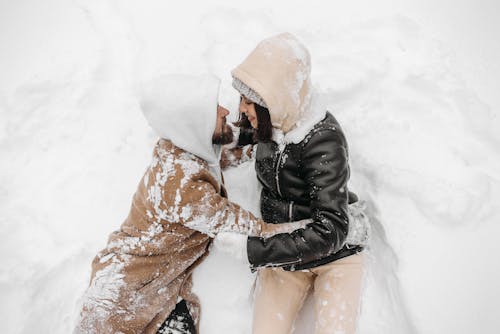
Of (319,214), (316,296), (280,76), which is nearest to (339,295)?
(316,296)

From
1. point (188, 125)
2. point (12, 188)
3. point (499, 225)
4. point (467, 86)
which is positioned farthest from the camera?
point (12, 188)

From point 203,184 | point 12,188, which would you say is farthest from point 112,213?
point 203,184

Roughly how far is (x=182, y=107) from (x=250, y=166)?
1039 mm

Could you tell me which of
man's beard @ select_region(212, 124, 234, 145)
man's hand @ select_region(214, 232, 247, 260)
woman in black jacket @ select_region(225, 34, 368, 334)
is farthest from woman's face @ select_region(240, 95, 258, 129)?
man's hand @ select_region(214, 232, 247, 260)

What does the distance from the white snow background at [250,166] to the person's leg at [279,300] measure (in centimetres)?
25

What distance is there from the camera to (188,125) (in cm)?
181

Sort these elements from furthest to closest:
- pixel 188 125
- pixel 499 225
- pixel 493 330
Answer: pixel 499 225, pixel 493 330, pixel 188 125

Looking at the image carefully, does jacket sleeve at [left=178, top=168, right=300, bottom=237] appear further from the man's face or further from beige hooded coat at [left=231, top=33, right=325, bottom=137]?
beige hooded coat at [left=231, top=33, right=325, bottom=137]

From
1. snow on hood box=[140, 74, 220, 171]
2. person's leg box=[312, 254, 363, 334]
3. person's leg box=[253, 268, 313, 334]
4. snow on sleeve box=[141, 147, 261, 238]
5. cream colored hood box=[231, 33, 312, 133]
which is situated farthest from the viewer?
person's leg box=[253, 268, 313, 334]

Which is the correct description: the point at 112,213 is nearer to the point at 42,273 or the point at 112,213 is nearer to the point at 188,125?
the point at 42,273

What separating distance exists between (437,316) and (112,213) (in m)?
2.32

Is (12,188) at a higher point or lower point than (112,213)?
higher

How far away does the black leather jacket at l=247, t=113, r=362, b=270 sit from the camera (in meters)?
1.81

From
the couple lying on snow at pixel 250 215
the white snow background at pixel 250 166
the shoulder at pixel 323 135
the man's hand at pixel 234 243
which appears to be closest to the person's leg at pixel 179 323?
the couple lying on snow at pixel 250 215
